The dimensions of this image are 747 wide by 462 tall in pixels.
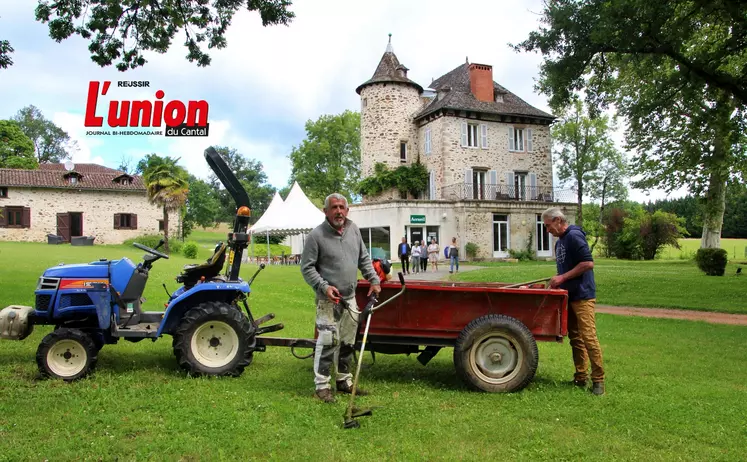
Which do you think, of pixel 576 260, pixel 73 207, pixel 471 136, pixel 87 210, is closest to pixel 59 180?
pixel 73 207

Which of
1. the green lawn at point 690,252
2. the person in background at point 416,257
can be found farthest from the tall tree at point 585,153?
the person in background at point 416,257

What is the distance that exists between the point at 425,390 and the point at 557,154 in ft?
166

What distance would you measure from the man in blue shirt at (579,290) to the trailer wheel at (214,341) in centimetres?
335

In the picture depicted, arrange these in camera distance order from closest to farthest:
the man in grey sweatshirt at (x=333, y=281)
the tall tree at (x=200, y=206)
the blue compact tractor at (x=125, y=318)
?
the man in grey sweatshirt at (x=333, y=281) → the blue compact tractor at (x=125, y=318) → the tall tree at (x=200, y=206)

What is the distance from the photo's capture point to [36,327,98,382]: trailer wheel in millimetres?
5567

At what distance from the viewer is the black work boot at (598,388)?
550cm

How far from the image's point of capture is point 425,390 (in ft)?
18.3

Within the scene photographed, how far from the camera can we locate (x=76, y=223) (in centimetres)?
4041

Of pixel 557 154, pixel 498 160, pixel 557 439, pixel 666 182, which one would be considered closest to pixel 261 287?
pixel 557 439

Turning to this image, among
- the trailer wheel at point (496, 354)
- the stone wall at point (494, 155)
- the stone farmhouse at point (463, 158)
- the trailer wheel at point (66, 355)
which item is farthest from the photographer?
the stone wall at point (494, 155)

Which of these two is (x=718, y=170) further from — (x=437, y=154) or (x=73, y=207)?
(x=73, y=207)

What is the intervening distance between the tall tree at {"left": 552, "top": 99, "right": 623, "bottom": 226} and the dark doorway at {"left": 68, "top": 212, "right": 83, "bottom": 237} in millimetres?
40366

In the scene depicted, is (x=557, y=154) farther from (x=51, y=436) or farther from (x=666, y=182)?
(x=51, y=436)

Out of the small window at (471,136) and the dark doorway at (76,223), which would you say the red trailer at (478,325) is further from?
the dark doorway at (76,223)
